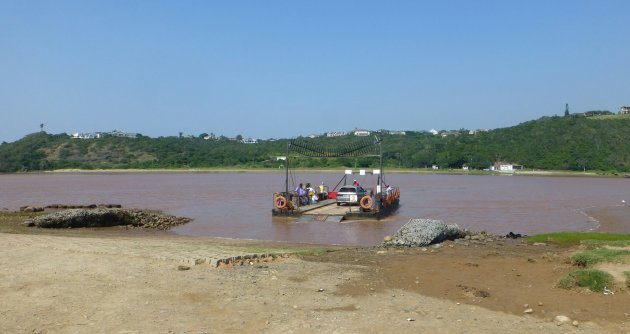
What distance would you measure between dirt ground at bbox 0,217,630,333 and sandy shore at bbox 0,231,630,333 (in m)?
0.02

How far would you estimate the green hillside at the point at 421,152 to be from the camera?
11719 cm

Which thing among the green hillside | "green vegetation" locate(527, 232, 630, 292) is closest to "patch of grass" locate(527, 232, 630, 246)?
"green vegetation" locate(527, 232, 630, 292)

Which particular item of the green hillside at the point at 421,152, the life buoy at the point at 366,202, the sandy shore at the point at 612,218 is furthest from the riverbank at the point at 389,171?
the life buoy at the point at 366,202

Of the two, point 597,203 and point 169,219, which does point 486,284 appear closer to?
point 169,219

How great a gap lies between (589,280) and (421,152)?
128760mm

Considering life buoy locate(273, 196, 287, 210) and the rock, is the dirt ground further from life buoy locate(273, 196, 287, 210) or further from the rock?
life buoy locate(273, 196, 287, 210)

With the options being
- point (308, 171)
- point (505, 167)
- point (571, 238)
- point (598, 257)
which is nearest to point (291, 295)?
point (598, 257)

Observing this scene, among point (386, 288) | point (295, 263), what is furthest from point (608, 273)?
point (295, 263)

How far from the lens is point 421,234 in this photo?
15953 millimetres

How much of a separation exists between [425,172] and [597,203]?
76.6m

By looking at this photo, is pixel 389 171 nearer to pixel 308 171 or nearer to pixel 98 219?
pixel 308 171

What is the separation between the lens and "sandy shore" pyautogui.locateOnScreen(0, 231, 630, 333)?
25.2ft

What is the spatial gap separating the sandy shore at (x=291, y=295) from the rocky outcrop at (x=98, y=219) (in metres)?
11.5

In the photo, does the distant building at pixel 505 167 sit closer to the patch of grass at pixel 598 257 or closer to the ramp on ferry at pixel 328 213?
the ramp on ferry at pixel 328 213
